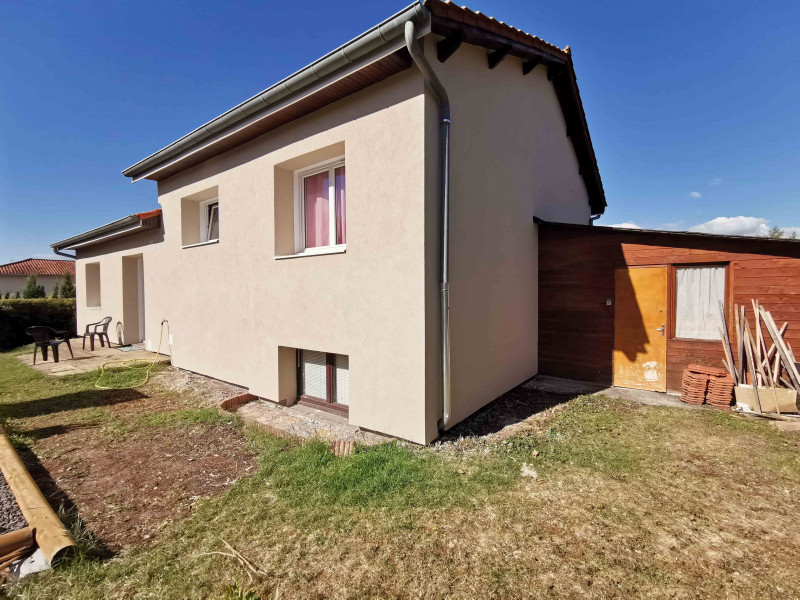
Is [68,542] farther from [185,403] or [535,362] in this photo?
[535,362]

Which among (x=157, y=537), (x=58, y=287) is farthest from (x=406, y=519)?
(x=58, y=287)

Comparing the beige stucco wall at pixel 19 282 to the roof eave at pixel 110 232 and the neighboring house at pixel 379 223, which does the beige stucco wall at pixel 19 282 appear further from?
the neighboring house at pixel 379 223

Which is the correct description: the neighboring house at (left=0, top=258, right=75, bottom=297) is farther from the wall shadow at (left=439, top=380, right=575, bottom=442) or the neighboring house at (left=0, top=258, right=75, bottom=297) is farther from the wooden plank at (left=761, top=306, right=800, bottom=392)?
the wooden plank at (left=761, top=306, right=800, bottom=392)

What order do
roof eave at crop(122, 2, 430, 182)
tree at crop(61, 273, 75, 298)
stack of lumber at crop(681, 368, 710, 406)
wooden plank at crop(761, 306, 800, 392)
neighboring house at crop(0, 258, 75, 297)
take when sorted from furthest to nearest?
neighboring house at crop(0, 258, 75, 297) → tree at crop(61, 273, 75, 298) → stack of lumber at crop(681, 368, 710, 406) → wooden plank at crop(761, 306, 800, 392) → roof eave at crop(122, 2, 430, 182)

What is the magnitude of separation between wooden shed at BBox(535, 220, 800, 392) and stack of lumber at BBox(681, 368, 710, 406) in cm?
39

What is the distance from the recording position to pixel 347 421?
5.36 meters

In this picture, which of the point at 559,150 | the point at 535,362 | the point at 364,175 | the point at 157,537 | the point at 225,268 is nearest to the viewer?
the point at 157,537

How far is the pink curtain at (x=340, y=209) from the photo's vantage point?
18.2ft

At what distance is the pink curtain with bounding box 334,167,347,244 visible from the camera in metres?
5.54

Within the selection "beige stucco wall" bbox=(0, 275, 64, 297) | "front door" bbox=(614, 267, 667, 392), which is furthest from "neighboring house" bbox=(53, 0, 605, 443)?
"beige stucco wall" bbox=(0, 275, 64, 297)

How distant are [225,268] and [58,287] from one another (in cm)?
2689

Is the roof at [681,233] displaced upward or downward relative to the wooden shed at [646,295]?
upward

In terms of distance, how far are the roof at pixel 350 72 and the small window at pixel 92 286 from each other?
25.5ft

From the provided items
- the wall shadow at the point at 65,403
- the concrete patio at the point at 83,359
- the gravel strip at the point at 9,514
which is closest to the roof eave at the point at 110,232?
the concrete patio at the point at 83,359
